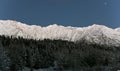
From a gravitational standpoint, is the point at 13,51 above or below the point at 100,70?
above

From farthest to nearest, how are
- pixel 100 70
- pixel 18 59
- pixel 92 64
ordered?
pixel 92 64
pixel 100 70
pixel 18 59

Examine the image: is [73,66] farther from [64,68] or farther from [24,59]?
[24,59]

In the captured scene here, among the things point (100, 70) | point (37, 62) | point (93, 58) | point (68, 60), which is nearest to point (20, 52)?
point (37, 62)

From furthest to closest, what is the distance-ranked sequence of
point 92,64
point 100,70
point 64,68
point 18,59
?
point 92,64 < point 64,68 < point 100,70 < point 18,59

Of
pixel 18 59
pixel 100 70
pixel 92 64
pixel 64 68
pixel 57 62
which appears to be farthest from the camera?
pixel 92 64

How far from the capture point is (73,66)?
37.6 metres

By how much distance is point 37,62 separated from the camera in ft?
125

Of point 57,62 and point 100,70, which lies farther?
point 57,62

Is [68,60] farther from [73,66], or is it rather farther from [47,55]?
[47,55]

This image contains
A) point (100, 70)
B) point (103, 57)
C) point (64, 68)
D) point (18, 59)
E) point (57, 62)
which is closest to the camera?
point (18, 59)

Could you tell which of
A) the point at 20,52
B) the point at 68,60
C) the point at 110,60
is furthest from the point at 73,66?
the point at 110,60

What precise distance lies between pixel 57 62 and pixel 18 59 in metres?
8.73

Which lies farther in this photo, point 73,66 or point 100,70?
point 73,66

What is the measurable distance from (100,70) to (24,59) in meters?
8.63
